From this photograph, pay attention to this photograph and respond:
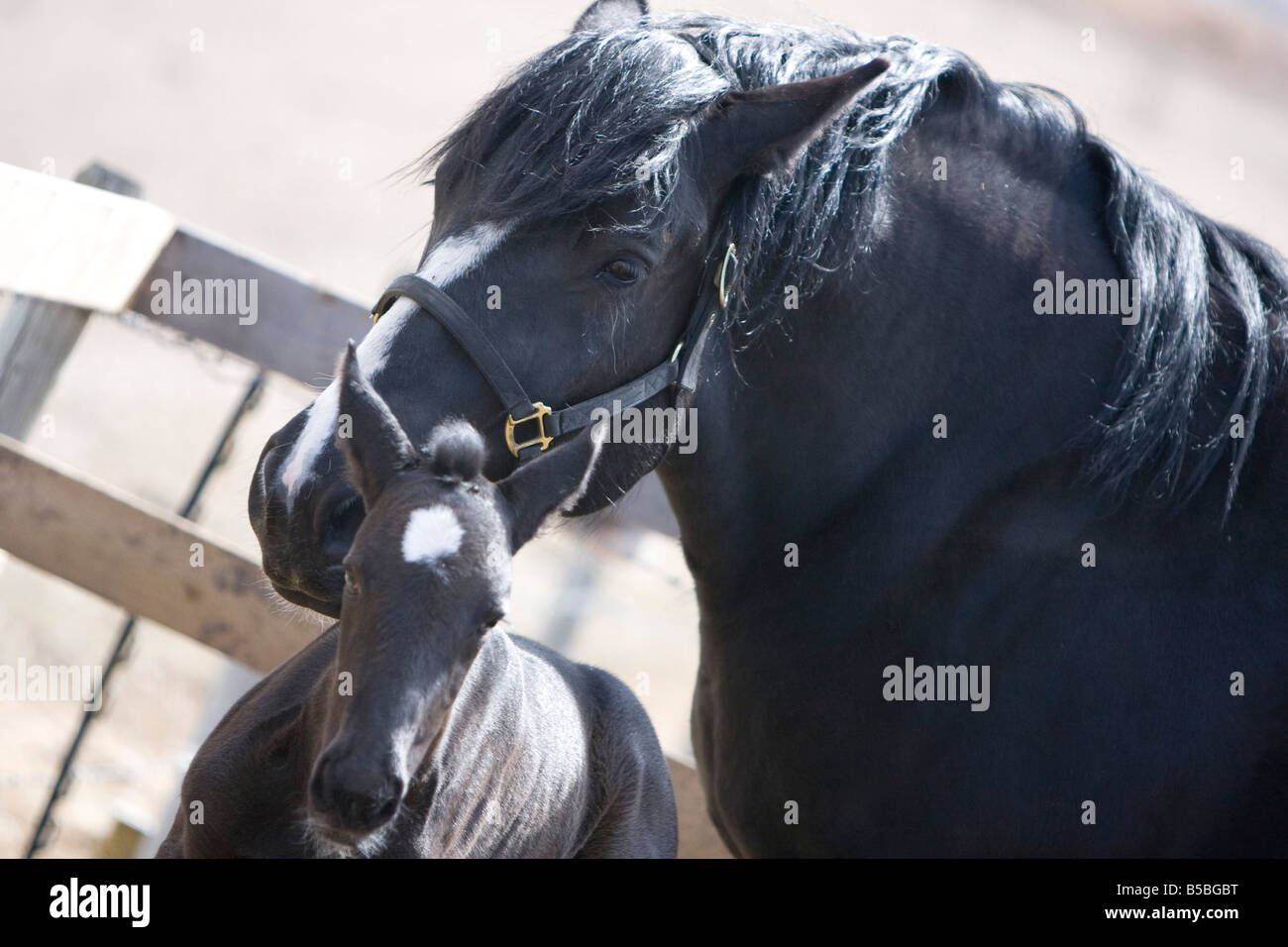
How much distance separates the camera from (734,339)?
2441 millimetres

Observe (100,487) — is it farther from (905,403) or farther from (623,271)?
(905,403)

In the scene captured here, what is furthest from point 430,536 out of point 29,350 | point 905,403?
point 29,350

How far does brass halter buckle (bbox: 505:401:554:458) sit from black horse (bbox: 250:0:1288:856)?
1 centimetres

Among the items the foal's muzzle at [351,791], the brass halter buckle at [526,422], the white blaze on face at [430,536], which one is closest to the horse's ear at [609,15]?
the brass halter buckle at [526,422]

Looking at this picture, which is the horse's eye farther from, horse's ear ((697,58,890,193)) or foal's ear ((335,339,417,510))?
foal's ear ((335,339,417,510))

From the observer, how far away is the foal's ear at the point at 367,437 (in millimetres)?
1904

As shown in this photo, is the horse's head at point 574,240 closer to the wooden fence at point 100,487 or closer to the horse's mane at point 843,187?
the horse's mane at point 843,187

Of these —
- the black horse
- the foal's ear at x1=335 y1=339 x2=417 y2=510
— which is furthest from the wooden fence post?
the foal's ear at x1=335 y1=339 x2=417 y2=510

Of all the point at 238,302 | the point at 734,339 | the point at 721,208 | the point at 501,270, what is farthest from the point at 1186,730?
the point at 238,302

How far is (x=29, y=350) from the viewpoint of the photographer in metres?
3.38

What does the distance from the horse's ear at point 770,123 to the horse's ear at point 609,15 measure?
46cm

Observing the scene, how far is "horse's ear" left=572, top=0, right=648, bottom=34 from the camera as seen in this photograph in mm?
2633

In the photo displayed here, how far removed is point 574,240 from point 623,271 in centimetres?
11

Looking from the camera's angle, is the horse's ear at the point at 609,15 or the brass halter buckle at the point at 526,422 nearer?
the brass halter buckle at the point at 526,422
